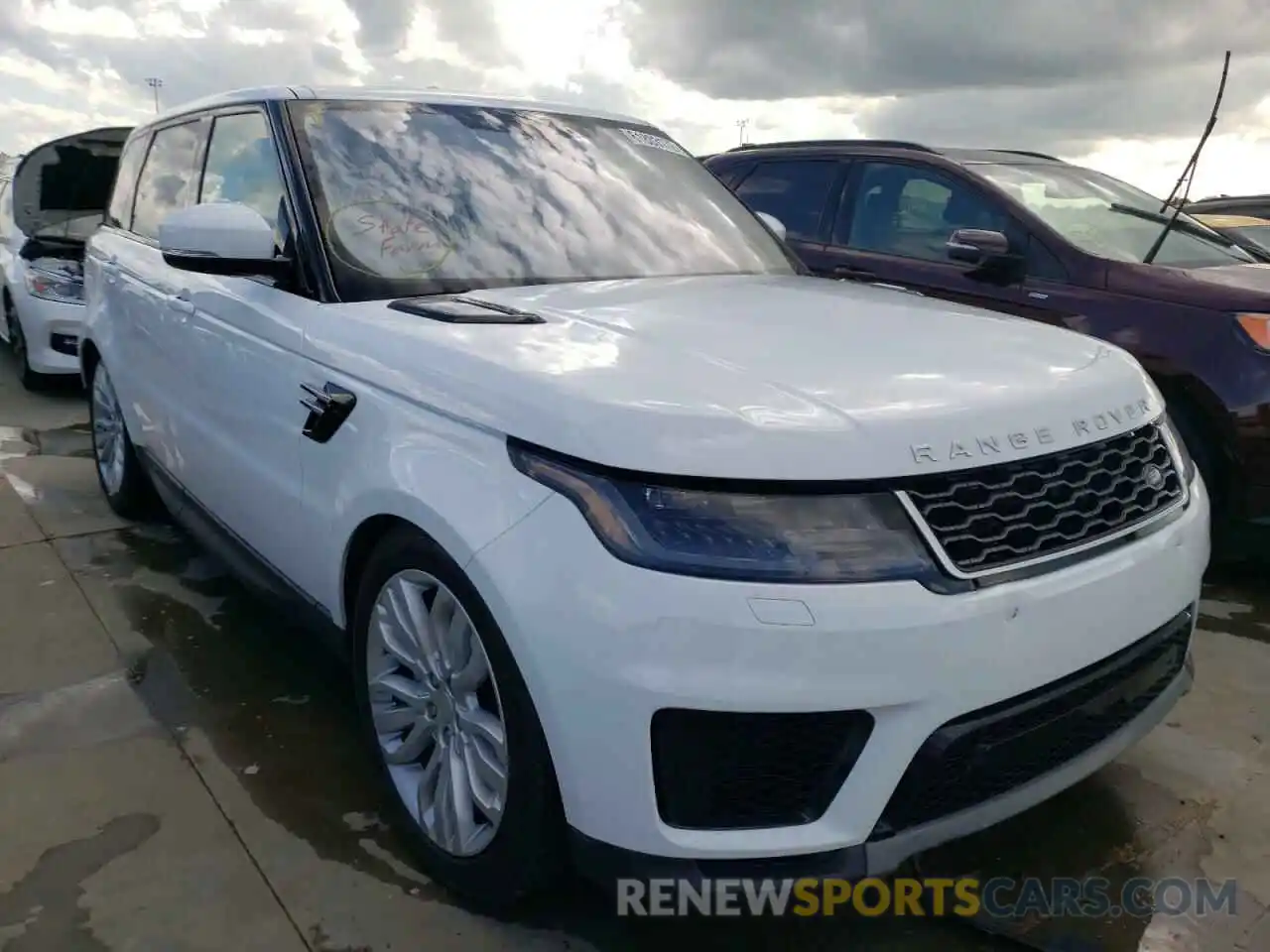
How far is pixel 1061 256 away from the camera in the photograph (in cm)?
461

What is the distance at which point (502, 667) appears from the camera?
1961mm

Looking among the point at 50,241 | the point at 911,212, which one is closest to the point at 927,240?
the point at 911,212

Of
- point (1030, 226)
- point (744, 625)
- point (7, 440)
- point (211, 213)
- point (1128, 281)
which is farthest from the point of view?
point (7, 440)

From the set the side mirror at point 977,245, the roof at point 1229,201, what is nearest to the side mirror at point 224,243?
the side mirror at point 977,245

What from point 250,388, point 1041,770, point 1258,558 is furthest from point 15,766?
point 1258,558

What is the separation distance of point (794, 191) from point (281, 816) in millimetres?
4438

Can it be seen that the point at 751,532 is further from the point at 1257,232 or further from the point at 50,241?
the point at 1257,232

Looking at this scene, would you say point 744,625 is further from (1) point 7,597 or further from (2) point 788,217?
(2) point 788,217

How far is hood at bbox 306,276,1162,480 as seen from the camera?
6.01 feet

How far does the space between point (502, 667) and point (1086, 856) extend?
1.50 meters

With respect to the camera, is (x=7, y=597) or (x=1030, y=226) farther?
(x=1030, y=226)

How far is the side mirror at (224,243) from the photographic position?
271 cm

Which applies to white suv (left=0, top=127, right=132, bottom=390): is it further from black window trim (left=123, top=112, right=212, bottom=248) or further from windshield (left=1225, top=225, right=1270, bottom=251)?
windshield (left=1225, top=225, right=1270, bottom=251)

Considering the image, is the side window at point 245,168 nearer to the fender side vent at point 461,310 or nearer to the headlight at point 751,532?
the fender side vent at point 461,310
